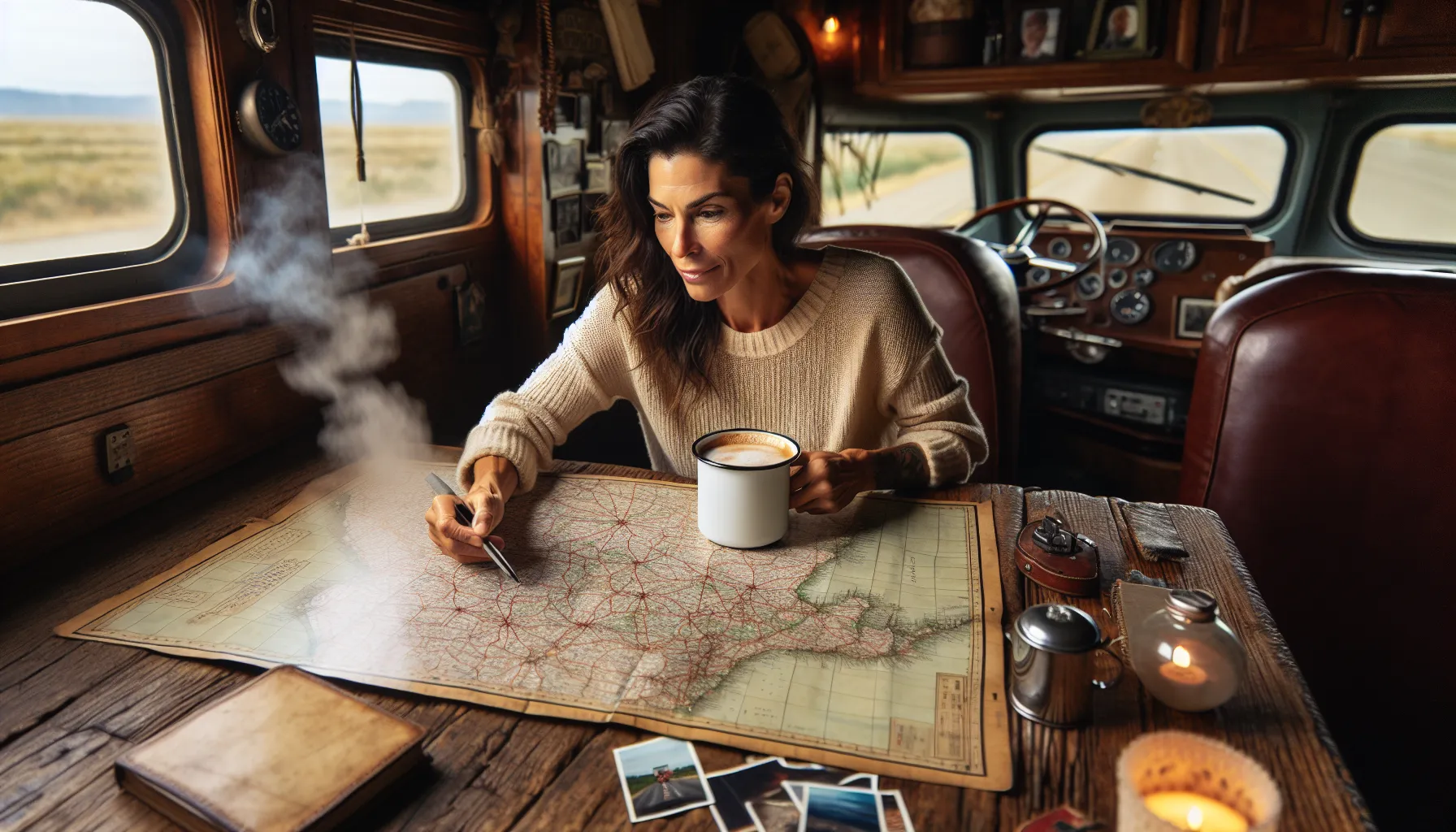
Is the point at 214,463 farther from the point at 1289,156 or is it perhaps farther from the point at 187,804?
the point at 1289,156

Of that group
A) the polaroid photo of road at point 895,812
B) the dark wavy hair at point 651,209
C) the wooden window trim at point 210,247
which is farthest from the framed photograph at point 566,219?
the polaroid photo of road at point 895,812

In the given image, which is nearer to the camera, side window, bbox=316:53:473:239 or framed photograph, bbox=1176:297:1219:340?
side window, bbox=316:53:473:239

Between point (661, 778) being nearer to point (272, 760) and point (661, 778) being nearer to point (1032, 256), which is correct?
point (272, 760)

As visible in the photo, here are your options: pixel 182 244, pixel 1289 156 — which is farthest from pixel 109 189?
pixel 1289 156

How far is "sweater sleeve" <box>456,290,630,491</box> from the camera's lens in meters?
1.65

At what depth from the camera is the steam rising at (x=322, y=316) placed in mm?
1970

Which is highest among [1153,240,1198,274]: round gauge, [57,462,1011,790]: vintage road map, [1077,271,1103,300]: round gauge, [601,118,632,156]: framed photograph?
[601,118,632,156]: framed photograph

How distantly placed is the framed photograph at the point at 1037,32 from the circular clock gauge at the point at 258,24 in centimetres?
320

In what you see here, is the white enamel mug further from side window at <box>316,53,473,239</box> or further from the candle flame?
side window at <box>316,53,473,239</box>

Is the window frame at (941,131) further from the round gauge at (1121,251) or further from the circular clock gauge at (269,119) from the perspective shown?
the circular clock gauge at (269,119)

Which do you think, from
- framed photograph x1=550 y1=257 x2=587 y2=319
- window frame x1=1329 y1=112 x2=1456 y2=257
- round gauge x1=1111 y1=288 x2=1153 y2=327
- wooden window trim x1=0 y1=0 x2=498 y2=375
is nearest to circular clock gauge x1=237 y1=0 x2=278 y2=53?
wooden window trim x1=0 y1=0 x2=498 y2=375

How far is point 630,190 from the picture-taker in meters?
1.95

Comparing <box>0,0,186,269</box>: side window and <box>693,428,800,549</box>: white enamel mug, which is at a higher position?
<box>0,0,186,269</box>: side window

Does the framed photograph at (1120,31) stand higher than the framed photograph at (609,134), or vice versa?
the framed photograph at (1120,31)
